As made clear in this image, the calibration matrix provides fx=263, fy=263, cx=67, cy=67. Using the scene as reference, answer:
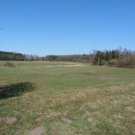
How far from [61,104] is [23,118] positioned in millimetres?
2526

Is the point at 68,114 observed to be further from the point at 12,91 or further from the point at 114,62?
the point at 114,62

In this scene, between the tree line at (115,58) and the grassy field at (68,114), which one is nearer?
the grassy field at (68,114)

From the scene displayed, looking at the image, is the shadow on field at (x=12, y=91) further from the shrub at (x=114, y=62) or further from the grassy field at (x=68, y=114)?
the shrub at (x=114, y=62)

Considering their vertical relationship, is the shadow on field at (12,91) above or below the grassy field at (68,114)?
above

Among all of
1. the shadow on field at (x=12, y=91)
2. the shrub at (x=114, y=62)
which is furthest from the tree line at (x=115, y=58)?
the shadow on field at (x=12, y=91)

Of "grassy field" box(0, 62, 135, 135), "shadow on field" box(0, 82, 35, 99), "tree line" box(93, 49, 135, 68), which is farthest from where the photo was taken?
"tree line" box(93, 49, 135, 68)

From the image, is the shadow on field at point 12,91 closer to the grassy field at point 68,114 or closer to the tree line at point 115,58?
the grassy field at point 68,114

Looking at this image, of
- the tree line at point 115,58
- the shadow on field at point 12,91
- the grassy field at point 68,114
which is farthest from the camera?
the tree line at point 115,58

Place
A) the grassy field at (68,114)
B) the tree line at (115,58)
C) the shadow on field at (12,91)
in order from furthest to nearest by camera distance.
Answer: the tree line at (115,58), the shadow on field at (12,91), the grassy field at (68,114)

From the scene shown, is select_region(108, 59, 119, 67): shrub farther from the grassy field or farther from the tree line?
the grassy field

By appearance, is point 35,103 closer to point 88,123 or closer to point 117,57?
point 88,123

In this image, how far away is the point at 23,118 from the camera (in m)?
9.66

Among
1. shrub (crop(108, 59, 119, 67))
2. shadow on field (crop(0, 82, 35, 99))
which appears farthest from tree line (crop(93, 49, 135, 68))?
shadow on field (crop(0, 82, 35, 99))

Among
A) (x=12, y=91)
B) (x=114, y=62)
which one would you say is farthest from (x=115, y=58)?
(x=12, y=91)
